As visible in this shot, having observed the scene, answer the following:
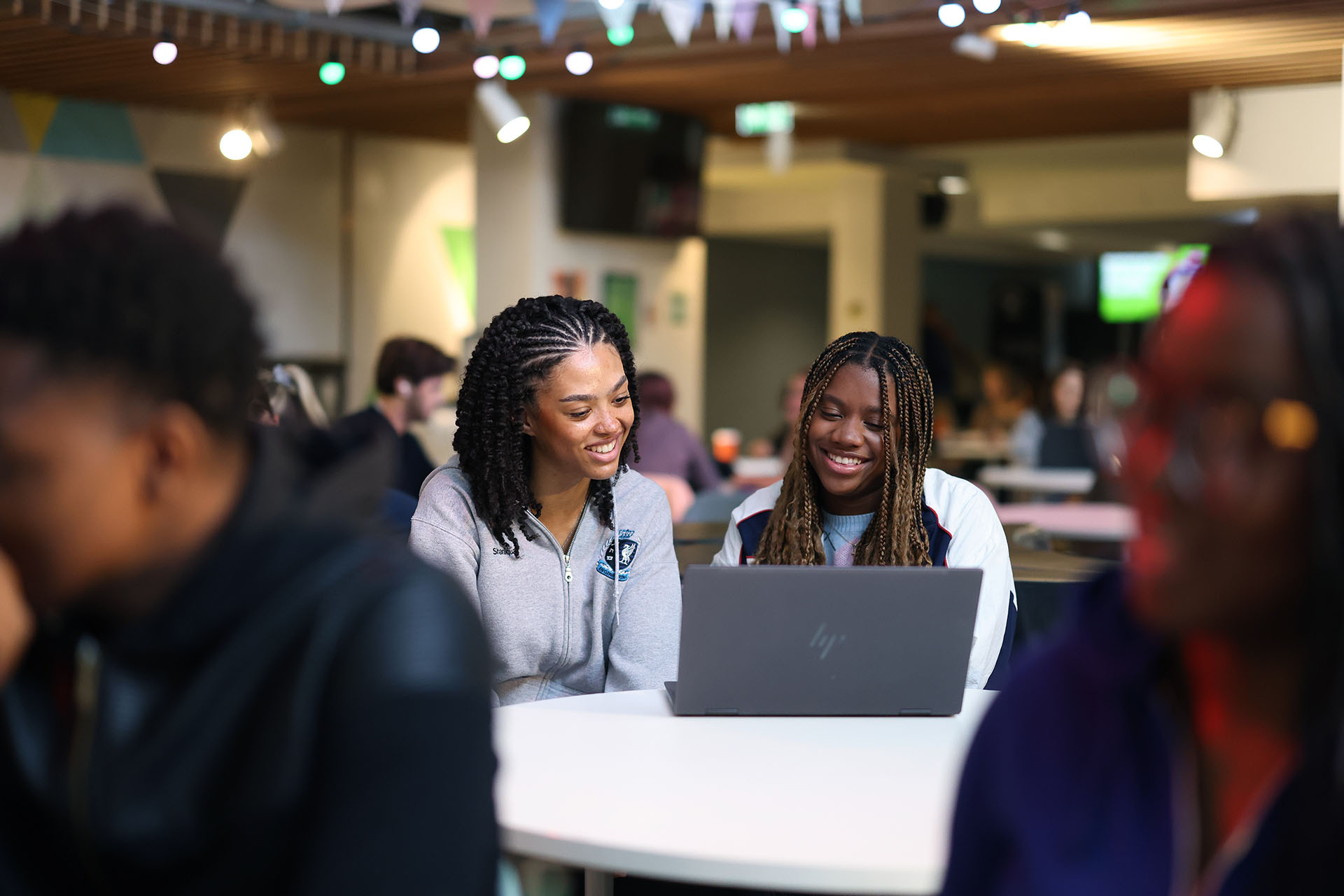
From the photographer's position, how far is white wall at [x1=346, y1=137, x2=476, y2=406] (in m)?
9.59

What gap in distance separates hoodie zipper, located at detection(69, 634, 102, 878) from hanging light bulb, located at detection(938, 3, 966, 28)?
17.4 ft

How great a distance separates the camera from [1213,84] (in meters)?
7.23

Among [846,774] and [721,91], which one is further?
[721,91]

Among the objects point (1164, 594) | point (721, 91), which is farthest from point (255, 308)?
point (721, 91)

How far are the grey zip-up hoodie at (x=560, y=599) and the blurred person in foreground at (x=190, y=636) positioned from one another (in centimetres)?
149

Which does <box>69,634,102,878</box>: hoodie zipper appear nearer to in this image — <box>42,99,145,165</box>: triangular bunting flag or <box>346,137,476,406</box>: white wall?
<box>42,99,145,165</box>: triangular bunting flag

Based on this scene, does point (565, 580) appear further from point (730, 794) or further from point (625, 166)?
Answer: point (625, 166)

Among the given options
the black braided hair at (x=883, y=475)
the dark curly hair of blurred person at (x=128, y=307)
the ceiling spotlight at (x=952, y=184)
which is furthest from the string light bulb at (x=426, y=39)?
the ceiling spotlight at (x=952, y=184)

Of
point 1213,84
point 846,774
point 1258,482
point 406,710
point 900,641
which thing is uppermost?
point 1213,84

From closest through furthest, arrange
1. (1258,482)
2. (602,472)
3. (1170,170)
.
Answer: (1258,482) → (602,472) → (1170,170)

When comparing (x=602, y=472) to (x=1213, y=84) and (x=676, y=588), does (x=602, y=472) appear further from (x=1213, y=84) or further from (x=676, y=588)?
(x=1213, y=84)

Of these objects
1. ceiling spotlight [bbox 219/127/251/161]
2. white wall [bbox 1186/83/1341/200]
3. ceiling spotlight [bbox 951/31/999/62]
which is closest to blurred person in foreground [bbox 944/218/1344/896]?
ceiling spotlight [bbox 951/31/999/62]

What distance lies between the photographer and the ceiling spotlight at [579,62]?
6590 millimetres

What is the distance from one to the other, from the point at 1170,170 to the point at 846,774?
1134cm
